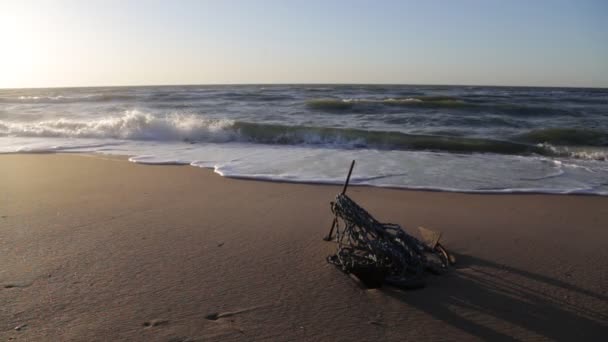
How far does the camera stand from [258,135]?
12078 millimetres

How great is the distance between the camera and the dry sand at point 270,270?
98.1 inches

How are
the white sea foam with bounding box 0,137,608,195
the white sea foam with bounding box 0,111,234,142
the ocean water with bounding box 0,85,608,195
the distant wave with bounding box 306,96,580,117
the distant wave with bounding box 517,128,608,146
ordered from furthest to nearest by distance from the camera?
1. the distant wave with bounding box 306,96,580,117
2. the white sea foam with bounding box 0,111,234,142
3. the distant wave with bounding box 517,128,608,146
4. the ocean water with bounding box 0,85,608,195
5. the white sea foam with bounding box 0,137,608,195

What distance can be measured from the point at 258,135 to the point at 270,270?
358 inches

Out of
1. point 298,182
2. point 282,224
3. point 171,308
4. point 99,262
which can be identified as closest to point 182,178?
point 298,182

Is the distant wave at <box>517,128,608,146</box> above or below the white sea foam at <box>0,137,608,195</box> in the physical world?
above

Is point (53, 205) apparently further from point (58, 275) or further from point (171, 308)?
point (171, 308)

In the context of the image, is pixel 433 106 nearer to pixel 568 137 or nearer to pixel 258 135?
pixel 568 137

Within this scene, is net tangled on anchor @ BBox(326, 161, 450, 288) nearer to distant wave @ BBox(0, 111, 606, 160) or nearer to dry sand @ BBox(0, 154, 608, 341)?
dry sand @ BBox(0, 154, 608, 341)

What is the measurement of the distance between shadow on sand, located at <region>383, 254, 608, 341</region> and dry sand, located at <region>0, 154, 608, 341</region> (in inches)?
0.4

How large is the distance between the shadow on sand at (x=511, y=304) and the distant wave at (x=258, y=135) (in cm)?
722

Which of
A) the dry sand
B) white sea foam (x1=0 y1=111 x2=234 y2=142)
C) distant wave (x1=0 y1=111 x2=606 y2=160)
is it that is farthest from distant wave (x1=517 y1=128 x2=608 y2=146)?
white sea foam (x1=0 y1=111 x2=234 y2=142)

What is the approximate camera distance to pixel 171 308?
265 cm

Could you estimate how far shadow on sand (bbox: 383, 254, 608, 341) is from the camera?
2471mm

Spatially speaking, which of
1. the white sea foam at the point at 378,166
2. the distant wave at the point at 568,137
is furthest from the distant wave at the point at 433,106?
the white sea foam at the point at 378,166
